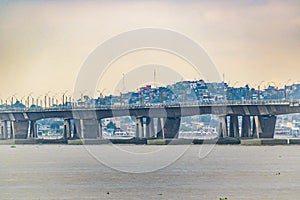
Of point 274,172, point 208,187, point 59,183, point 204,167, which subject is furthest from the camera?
point 204,167

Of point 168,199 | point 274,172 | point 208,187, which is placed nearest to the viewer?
point 168,199

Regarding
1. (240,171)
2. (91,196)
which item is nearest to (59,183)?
(91,196)

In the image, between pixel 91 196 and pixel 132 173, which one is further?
pixel 132 173

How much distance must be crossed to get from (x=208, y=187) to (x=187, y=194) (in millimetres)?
8622

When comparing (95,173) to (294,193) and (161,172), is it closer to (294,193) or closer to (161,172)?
(161,172)

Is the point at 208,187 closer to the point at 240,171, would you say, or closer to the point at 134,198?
the point at 134,198

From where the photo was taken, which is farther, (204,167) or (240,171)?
(204,167)

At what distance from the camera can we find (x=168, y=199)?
91.5 metres

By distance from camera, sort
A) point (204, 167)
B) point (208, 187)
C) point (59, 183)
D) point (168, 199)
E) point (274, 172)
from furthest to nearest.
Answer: point (204, 167), point (274, 172), point (59, 183), point (208, 187), point (168, 199)

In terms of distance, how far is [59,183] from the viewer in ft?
366

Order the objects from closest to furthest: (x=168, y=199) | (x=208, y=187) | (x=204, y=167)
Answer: (x=168, y=199)
(x=208, y=187)
(x=204, y=167)

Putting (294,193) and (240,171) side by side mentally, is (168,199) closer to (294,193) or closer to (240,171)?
(294,193)

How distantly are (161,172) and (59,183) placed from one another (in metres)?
22.9

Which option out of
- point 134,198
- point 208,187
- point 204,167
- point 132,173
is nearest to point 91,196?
point 134,198
